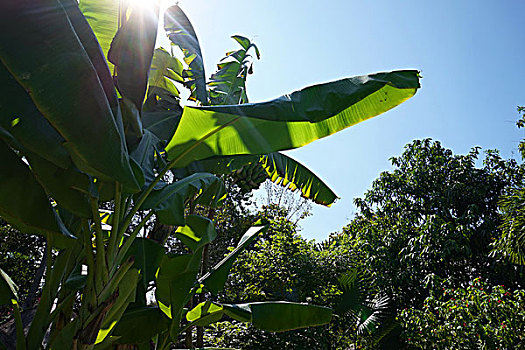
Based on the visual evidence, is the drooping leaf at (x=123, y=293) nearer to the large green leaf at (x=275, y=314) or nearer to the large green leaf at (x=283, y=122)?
the large green leaf at (x=283, y=122)

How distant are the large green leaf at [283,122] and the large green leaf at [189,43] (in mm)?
1530

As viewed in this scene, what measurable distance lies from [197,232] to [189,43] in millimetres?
1842

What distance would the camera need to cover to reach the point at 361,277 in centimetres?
614

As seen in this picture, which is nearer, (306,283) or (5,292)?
(5,292)

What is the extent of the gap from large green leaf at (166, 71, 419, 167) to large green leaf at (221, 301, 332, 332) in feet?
3.33

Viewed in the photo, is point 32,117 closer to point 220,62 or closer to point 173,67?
point 173,67

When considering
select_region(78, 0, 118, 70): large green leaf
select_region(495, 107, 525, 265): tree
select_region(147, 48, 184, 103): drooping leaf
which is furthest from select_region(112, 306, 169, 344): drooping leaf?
select_region(495, 107, 525, 265): tree

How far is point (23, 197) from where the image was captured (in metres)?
1.42

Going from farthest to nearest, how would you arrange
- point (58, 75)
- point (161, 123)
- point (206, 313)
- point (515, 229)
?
point (515, 229) < point (161, 123) < point (206, 313) < point (58, 75)

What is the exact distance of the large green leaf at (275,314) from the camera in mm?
2260

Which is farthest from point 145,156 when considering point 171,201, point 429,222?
point 429,222

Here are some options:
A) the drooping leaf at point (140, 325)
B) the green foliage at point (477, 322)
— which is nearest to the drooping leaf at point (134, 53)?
the drooping leaf at point (140, 325)

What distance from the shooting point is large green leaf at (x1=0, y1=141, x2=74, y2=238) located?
139 cm

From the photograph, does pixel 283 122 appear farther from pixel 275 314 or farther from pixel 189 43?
pixel 189 43
